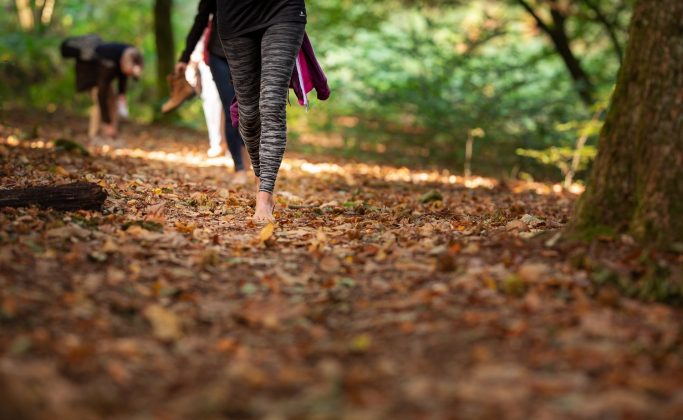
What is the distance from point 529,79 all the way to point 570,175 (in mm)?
1796

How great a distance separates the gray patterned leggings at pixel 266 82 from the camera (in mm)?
4508

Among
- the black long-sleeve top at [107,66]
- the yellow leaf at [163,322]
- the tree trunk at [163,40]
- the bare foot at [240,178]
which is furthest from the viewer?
the tree trunk at [163,40]

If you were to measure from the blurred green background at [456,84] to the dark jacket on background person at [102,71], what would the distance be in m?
1.04

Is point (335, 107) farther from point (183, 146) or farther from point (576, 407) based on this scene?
point (576, 407)

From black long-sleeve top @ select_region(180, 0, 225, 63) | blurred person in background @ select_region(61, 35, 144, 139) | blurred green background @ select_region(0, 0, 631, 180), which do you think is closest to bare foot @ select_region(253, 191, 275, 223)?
black long-sleeve top @ select_region(180, 0, 225, 63)

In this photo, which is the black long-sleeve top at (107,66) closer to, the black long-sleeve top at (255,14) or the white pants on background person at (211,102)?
the white pants on background person at (211,102)

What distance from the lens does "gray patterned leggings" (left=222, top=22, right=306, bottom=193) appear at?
4508 millimetres

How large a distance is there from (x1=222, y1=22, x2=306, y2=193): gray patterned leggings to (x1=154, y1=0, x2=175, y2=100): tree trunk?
8696 millimetres

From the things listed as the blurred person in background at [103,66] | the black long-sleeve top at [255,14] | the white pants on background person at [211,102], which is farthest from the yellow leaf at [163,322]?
the blurred person in background at [103,66]

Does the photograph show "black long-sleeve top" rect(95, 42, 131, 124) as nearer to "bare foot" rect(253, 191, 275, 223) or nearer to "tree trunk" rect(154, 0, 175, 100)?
"tree trunk" rect(154, 0, 175, 100)

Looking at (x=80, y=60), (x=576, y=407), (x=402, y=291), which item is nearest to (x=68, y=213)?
(x=402, y=291)

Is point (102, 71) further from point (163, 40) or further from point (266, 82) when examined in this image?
point (266, 82)

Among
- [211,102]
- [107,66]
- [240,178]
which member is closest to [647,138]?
[240,178]

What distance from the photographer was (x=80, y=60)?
962 cm
